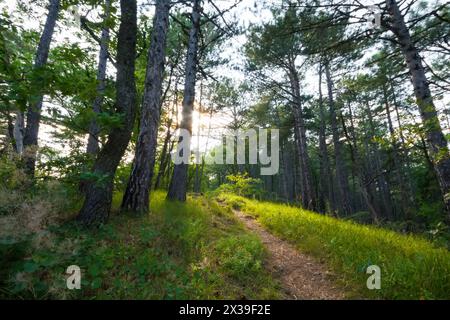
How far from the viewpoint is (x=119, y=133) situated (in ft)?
13.0

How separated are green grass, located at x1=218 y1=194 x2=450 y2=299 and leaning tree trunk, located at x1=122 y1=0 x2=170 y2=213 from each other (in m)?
3.68

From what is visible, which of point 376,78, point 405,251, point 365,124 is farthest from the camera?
point 365,124

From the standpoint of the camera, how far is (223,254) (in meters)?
3.78

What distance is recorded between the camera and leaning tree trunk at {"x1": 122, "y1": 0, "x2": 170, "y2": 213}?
192 inches

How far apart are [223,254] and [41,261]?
252 cm

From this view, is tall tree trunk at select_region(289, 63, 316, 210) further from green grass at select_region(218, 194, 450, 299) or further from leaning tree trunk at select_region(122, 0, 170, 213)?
leaning tree trunk at select_region(122, 0, 170, 213)

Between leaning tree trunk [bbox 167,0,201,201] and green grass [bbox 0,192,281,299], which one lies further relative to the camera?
leaning tree trunk [bbox 167,0,201,201]

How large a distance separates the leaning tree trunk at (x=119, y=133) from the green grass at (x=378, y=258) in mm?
4070

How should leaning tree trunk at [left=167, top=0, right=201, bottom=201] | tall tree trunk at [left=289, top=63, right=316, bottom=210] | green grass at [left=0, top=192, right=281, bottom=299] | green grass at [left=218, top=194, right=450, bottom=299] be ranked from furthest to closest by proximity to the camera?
1. tall tree trunk at [left=289, top=63, right=316, bottom=210]
2. leaning tree trunk at [left=167, top=0, right=201, bottom=201]
3. green grass at [left=218, top=194, right=450, bottom=299]
4. green grass at [left=0, top=192, right=281, bottom=299]

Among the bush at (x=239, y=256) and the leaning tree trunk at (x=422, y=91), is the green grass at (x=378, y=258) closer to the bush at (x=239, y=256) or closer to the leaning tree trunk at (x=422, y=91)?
the bush at (x=239, y=256)

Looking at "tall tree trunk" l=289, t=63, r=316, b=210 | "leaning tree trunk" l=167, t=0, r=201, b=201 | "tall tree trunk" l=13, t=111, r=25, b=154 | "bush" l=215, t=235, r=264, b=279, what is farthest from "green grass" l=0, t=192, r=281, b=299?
"tall tree trunk" l=289, t=63, r=316, b=210
